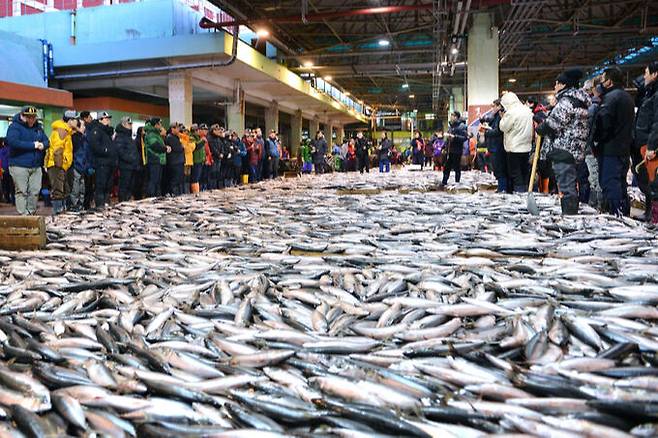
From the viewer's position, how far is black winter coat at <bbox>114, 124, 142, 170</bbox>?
37.6 ft

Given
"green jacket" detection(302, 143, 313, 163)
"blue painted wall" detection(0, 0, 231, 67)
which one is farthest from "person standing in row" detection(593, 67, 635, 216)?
"green jacket" detection(302, 143, 313, 163)

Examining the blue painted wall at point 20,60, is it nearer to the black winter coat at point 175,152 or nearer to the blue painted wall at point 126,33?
the blue painted wall at point 126,33

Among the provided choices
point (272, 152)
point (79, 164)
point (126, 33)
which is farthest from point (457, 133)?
point (126, 33)

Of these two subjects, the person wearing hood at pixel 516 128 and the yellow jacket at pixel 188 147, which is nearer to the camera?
the person wearing hood at pixel 516 128

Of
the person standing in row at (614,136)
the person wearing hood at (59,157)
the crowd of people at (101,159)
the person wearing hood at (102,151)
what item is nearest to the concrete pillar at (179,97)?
the crowd of people at (101,159)

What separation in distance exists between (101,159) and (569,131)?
857cm

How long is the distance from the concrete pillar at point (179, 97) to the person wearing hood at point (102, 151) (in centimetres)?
950

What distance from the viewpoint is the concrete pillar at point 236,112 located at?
24.6m

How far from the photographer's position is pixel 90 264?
202 inches

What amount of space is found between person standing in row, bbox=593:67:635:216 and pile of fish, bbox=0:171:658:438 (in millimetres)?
1798

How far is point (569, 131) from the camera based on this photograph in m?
7.59

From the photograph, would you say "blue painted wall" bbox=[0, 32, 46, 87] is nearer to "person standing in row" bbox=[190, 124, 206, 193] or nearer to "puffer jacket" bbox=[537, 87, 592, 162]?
"person standing in row" bbox=[190, 124, 206, 193]

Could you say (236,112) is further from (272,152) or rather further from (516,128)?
(516,128)

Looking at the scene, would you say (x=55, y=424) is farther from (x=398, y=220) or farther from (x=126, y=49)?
(x=126, y=49)
